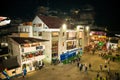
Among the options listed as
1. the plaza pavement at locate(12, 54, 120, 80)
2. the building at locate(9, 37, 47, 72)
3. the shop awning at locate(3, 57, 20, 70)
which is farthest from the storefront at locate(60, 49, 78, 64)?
the shop awning at locate(3, 57, 20, 70)

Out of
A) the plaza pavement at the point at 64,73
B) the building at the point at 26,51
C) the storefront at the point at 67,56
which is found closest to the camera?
the plaza pavement at the point at 64,73

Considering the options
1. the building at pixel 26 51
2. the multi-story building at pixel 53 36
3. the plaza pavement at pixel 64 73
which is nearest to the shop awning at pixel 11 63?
the building at pixel 26 51

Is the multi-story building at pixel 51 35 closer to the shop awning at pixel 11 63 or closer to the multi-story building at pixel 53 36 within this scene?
the multi-story building at pixel 53 36

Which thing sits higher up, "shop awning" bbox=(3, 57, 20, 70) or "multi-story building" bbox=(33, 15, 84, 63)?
"multi-story building" bbox=(33, 15, 84, 63)

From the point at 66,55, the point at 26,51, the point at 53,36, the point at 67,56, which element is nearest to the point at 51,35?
the point at 53,36

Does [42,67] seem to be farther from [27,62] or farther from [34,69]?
[27,62]

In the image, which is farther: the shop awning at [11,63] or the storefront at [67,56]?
the storefront at [67,56]

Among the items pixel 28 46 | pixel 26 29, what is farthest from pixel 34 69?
pixel 26 29

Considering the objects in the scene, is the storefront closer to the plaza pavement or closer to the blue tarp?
the blue tarp

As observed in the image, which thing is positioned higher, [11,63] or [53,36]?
[53,36]

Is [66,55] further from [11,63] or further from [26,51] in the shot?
[11,63]

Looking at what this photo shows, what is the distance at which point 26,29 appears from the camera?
47969 millimetres

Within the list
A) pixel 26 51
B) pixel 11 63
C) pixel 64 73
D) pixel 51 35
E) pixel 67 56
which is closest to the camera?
pixel 11 63

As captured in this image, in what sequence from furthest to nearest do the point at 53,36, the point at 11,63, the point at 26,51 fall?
the point at 53,36 < the point at 26,51 < the point at 11,63
